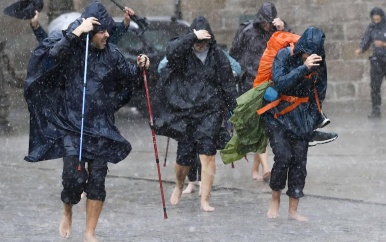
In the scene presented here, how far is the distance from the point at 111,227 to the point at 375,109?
10774 millimetres

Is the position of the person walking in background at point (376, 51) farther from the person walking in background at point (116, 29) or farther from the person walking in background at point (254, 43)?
the person walking in background at point (116, 29)

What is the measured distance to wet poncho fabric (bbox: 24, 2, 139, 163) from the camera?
28.7 feet

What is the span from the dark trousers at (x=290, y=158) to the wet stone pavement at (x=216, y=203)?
12.1 inches

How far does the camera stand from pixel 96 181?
28.7 feet

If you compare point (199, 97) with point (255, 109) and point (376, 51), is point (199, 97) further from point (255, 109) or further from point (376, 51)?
point (376, 51)

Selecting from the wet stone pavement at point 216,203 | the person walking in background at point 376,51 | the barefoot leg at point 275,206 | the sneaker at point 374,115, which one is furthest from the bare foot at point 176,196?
the person walking in background at point 376,51

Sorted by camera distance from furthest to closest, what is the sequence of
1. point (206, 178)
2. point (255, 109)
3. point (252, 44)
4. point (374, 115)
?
point (374, 115) < point (252, 44) < point (206, 178) < point (255, 109)

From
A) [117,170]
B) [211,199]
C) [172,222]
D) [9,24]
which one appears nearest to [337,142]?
[117,170]

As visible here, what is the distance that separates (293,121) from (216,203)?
1.45m

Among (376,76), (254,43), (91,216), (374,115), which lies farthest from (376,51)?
(91,216)

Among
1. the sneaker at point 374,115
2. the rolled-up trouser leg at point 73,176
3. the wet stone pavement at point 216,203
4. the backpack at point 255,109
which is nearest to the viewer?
the rolled-up trouser leg at point 73,176

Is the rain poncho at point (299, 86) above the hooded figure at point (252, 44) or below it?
above

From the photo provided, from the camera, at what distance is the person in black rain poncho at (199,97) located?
1074 cm

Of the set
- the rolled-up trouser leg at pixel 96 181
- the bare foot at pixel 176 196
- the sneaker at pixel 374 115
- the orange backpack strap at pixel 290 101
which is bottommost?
the sneaker at pixel 374 115
